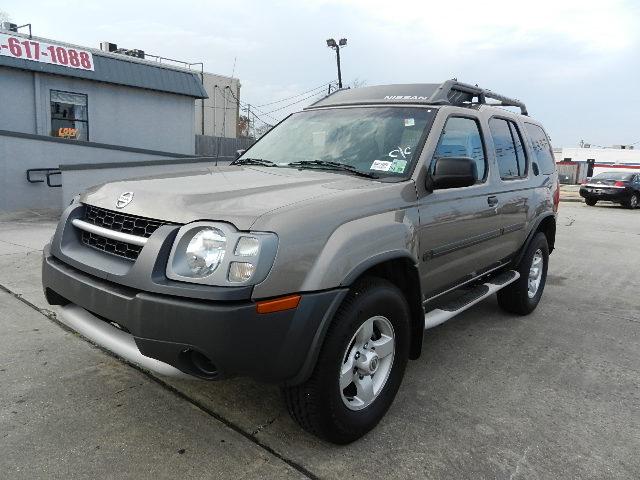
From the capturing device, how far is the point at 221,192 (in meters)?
2.63

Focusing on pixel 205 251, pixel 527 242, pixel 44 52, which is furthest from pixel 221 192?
pixel 44 52

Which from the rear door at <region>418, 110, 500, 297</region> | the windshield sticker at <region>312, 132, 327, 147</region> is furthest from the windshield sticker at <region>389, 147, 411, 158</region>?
the windshield sticker at <region>312, 132, 327, 147</region>

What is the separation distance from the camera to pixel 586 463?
2674 millimetres

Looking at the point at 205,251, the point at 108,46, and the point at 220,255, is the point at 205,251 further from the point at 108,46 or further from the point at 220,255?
the point at 108,46

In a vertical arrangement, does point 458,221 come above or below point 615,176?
below

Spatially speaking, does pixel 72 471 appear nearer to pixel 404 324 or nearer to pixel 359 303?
pixel 359 303

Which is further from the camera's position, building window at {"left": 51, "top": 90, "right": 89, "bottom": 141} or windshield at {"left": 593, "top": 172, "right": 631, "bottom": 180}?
windshield at {"left": 593, "top": 172, "right": 631, "bottom": 180}

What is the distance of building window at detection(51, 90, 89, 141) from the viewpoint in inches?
566

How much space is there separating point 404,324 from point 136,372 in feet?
5.83

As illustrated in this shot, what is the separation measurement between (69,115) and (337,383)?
14665 mm

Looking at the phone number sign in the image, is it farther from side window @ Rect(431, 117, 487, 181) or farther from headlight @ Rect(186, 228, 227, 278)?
headlight @ Rect(186, 228, 227, 278)

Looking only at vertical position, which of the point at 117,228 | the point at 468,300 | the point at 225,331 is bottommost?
the point at 468,300

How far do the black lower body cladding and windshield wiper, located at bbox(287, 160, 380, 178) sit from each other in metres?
1.02

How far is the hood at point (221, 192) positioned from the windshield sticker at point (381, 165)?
20 cm
